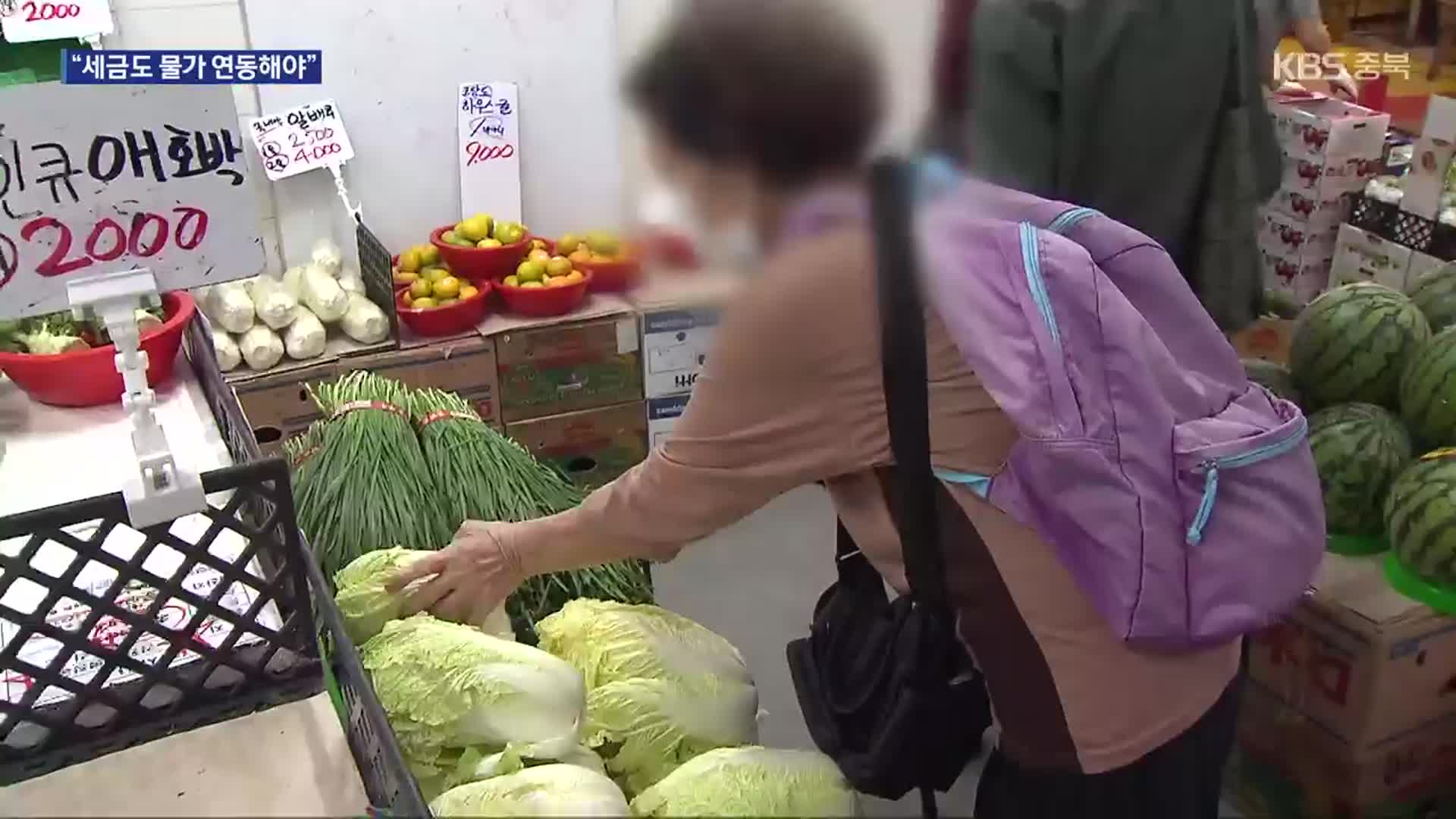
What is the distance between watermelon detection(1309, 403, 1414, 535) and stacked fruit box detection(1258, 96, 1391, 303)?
1297 millimetres

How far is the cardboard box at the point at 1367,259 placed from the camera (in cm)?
283

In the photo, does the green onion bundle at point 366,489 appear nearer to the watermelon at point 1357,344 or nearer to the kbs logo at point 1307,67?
the watermelon at point 1357,344

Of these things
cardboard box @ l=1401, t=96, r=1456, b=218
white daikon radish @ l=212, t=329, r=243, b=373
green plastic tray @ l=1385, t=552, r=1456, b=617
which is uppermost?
cardboard box @ l=1401, t=96, r=1456, b=218

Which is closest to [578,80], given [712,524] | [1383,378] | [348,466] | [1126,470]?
[712,524]

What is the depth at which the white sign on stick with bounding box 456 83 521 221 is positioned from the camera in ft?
8.48

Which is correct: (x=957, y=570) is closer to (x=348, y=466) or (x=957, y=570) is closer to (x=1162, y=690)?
(x=1162, y=690)

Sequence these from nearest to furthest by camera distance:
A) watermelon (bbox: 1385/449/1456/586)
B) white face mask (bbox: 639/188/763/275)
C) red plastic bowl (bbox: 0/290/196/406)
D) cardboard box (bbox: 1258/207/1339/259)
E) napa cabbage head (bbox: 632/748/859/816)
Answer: white face mask (bbox: 639/188/763/275)
napa cabbage head (bbox: 632/748/859/816)
red plastic bowl (bbox: 0/290/196/406)
watermelon (bbox: 1385/449/1456/586)
cardboard box (bbox: 1258/207/1339/259)

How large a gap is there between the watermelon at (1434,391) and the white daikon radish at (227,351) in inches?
94.7

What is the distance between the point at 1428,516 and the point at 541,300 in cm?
194

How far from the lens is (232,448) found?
1.40m

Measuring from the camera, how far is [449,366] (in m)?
3.04

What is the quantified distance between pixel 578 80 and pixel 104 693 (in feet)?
2.02

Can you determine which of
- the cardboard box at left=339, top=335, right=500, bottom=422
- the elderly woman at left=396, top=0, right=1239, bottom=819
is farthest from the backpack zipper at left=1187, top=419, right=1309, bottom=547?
the cardboard box at left=339, top=335, right=500, bottom=422

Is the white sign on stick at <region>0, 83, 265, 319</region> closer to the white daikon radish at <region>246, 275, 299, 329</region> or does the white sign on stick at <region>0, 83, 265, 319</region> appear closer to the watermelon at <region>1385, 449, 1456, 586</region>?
the watermelon at <region>1385, 449, 1456, 586</region>
